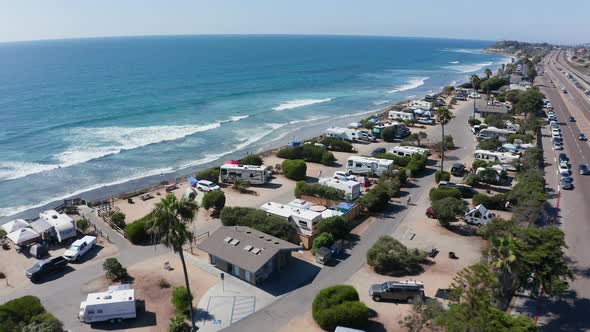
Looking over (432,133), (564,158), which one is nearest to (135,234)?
(564,158)

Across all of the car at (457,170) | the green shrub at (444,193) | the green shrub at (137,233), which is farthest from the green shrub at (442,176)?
the green shrub at (137,233)

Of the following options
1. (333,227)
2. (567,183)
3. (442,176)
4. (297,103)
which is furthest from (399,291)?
(297,103)

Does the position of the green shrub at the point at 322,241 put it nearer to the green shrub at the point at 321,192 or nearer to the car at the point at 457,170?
the green shrub at the point at 321,192

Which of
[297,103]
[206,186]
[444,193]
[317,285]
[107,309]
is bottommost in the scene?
[297,103]

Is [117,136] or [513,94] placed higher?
[513,94]

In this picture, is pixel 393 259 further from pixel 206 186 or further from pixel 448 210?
pixel 206 186

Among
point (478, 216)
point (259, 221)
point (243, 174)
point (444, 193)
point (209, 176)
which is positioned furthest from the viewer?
point (209, 176)

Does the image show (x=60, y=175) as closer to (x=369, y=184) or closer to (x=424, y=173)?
(x=369, y=184)
